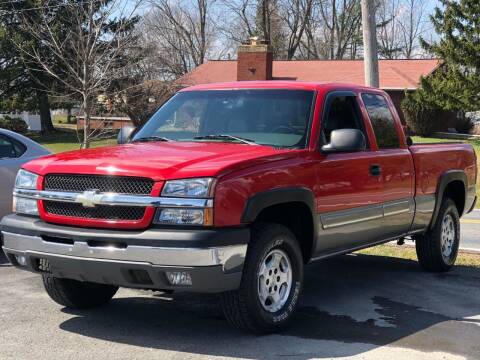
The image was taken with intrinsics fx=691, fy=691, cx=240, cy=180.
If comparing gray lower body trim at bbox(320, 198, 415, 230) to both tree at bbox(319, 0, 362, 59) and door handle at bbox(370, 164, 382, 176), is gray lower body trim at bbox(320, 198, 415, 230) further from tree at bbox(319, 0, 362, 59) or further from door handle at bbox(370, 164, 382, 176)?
tree at bbox(319, 0, 362, 59)

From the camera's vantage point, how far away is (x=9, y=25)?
38125 millimetres

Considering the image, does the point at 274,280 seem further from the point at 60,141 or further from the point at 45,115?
the point at 45,115

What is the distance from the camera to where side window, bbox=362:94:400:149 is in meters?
6.77

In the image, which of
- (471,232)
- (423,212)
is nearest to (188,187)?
(423,212)

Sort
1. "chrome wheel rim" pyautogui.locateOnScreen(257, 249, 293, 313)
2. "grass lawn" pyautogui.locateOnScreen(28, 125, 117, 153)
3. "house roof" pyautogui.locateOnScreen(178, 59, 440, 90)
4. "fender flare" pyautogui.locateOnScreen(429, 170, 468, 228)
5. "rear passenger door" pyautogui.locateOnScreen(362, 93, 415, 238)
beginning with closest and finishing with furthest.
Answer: "chrome wheel rim" pyautogui.locateOnScreen(257, 249, 293, 313), "rear passenger door" pyautogui.locateOnScreen(362, 93, 415, 238), "fender flare" pyautogui.locateOnScreen(429, 170, 468, 228), "grass lawn" pyautogui.locateOnScreen(28, 125, 117, 153), "house roof" pyautogui.locateOnScreen(178, 59, 440, 90)

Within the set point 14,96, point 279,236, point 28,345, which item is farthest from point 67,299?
point 14,96

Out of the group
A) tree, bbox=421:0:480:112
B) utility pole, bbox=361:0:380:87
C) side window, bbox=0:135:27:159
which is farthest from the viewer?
tree, bbox=421:0:480:112

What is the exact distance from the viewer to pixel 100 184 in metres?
4.92

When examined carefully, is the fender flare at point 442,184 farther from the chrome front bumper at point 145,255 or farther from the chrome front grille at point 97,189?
the chrome front grille at point 97,189

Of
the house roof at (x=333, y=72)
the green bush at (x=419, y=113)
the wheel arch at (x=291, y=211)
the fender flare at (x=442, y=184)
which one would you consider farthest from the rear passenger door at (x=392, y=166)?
the house roof at (x=333, y=72)

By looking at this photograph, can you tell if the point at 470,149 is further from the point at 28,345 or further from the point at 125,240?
the point at 28,345

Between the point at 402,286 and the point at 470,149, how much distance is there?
7.28 feet

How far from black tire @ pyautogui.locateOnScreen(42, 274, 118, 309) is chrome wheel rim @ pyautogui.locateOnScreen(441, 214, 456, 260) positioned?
155 inches

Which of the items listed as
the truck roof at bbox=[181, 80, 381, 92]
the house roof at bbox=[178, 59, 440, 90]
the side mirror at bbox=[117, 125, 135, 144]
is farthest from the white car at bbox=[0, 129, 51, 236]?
the house roof at bbox=[178, 59, 440, 90]
